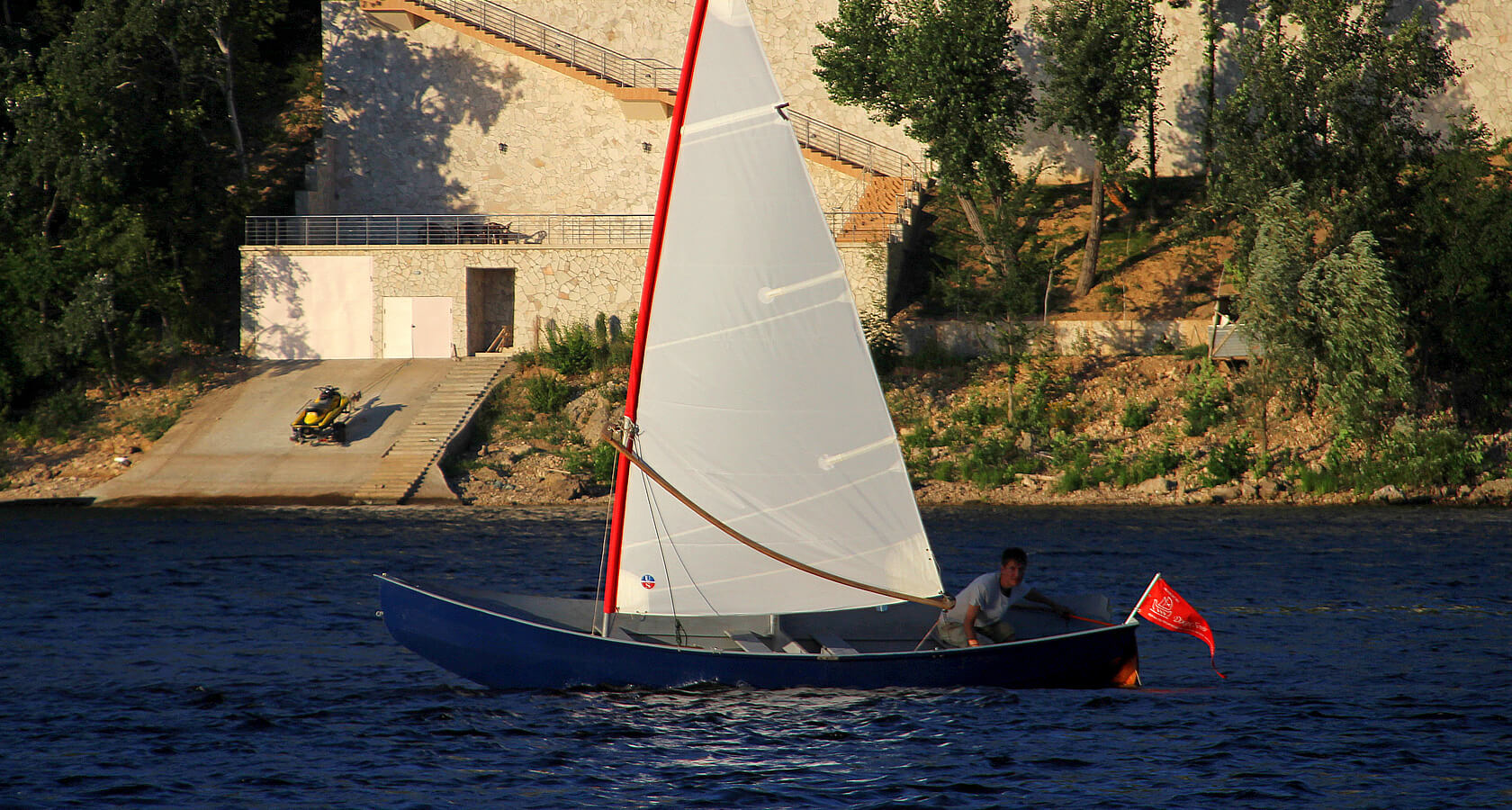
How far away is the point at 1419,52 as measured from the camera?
1735 inches

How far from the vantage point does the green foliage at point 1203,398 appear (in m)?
43.0

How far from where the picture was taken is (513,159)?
59.8 meters

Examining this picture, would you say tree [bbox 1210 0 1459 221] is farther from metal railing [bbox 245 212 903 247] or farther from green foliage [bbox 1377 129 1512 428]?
metal railing [bbox 245 212 903 247]

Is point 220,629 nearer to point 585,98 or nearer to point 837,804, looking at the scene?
point 837,804

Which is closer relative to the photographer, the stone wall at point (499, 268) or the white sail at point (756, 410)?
the white sail at point (756, 410)

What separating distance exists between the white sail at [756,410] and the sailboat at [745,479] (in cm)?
2

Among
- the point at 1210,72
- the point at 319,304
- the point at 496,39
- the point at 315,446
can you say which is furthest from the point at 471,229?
the point at 1210,72

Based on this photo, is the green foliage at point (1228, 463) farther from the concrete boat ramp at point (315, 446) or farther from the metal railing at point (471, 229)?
the concrete boat ramp at point (315, 446)

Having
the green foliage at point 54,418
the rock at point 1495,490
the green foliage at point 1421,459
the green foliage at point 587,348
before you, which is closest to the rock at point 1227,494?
the green foliage at point 1421,459

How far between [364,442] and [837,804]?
114 ft

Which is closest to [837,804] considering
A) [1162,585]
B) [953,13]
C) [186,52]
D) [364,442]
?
[1162,585]

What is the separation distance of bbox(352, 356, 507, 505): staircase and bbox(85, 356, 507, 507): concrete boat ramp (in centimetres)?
4

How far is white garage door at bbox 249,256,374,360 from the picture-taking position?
176 feet

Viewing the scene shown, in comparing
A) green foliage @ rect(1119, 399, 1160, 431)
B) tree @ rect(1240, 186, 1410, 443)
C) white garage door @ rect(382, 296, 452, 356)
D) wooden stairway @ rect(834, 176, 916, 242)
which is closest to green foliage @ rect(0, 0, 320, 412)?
white garage door @ rect(382, 296, 452, 356)
